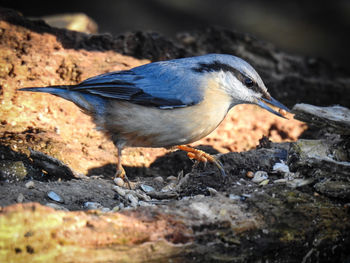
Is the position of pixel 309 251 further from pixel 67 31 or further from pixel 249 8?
pixel 249 8

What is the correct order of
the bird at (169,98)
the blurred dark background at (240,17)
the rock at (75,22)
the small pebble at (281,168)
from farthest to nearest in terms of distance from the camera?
1. the rock at (75,22)
2. the blurred dark background at (240,17)
3. the small pebble at (281,168)
4. the bird at (169,98)

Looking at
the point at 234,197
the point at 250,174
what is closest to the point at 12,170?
the point at 234,197

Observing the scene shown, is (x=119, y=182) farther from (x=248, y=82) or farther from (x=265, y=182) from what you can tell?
(x=248, y=82)

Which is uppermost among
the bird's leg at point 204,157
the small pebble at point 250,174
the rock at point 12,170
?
the small pebble at point 250,174

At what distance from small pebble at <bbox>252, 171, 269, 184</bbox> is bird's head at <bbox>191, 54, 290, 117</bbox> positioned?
1.75 ft

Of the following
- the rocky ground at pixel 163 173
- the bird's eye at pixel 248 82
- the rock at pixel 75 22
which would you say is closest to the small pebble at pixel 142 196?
the rocky ground at pixel 163 173

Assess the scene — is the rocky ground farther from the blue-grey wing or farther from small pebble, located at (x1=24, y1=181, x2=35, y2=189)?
the blue-grey wing

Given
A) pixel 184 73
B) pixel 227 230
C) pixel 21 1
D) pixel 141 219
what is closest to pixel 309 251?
pixel 227 230

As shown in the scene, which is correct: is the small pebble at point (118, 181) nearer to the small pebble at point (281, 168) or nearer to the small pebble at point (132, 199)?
the small pebble at point (132, 199)

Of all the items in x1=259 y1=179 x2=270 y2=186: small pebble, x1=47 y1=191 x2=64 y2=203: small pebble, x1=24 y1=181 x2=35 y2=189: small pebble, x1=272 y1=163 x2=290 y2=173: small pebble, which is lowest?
x1=24 y1=181 x2=35 y2=189: small pebble

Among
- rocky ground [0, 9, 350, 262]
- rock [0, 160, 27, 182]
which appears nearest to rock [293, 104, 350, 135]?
rocky ground [0, 9, 350, 262]

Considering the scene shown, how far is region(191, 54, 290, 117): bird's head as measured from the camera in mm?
3594

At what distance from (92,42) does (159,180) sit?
6.68 ft

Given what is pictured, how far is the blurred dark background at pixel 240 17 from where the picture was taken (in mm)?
5727
